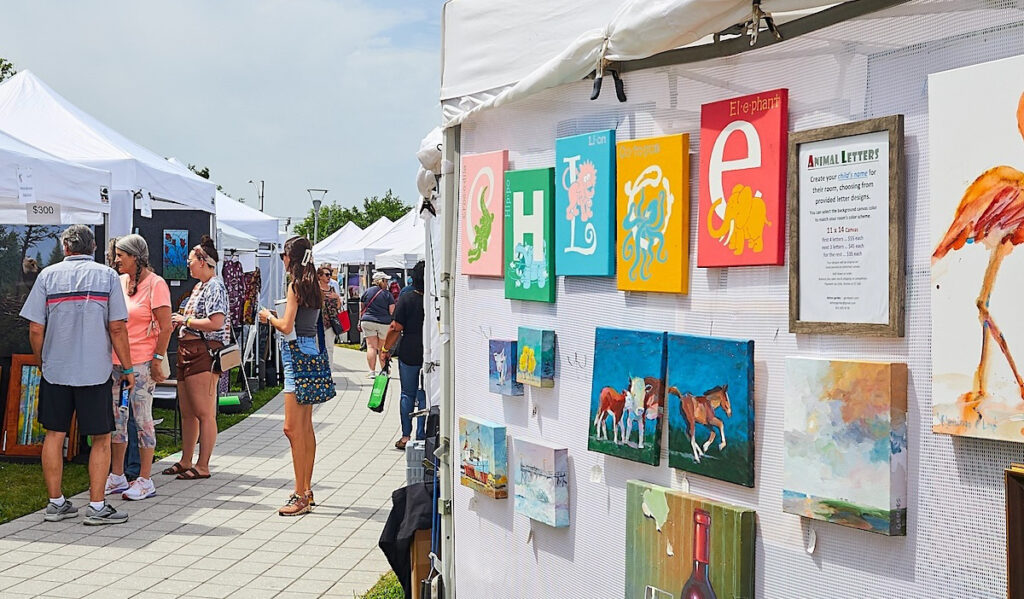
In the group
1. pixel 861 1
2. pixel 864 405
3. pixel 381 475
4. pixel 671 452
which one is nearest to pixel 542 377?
pixel 671 452

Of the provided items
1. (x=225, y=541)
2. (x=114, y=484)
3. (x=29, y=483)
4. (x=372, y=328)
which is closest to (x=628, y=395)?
(x=225, y=541)

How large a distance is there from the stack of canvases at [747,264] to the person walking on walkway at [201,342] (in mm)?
4809

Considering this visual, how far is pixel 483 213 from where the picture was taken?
12.1ft

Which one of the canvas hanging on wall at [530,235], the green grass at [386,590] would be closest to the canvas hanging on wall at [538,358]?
the canvas hanging on wall at [530,235]

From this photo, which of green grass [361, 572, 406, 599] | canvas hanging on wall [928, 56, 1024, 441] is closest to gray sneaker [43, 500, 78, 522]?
green grass [361, 572, 406, 599]

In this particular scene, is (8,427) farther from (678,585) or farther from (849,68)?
(849,68)

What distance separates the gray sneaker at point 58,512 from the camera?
6.72m

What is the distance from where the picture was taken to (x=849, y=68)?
2.23 metres

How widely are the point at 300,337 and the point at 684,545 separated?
14.3ft

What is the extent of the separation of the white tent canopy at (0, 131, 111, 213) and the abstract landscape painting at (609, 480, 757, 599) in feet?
19.5

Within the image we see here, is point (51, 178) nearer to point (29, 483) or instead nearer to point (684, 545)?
point (29, 483)

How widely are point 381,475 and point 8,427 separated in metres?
3.21

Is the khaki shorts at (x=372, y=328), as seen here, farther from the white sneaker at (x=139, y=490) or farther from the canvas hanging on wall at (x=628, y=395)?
the canvas hanging on wall at (x=628, y=395)

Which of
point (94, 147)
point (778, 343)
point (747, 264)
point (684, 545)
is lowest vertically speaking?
point (684, 545)
